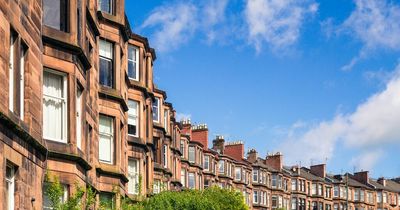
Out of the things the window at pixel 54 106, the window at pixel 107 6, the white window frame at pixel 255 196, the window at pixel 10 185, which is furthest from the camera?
the white window frame at pixel 255 196

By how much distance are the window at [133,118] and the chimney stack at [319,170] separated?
86.5 metres

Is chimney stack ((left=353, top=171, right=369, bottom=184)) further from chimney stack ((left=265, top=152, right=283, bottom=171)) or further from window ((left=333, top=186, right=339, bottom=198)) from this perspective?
chimney stack ((left=265, top=152, right=283, bottom=171))

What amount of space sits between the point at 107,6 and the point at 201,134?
55.0 m

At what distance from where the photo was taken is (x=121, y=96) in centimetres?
2867

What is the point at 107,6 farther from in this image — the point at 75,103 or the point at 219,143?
the point at 219,143

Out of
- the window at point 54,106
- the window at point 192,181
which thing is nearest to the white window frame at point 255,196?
the window at point 192,181

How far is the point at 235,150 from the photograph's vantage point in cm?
9475

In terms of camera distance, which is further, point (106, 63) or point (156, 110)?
point (156, 110)

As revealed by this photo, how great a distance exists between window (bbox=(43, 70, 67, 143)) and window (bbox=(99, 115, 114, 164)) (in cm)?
696

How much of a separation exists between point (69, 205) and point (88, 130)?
695 centimetres

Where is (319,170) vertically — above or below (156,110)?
below

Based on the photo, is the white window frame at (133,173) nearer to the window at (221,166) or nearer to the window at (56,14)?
the window at (56,14)

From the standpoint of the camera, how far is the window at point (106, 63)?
1112 inches

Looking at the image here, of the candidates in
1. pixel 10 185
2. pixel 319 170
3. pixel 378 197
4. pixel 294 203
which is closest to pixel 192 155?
pixel 294 203
